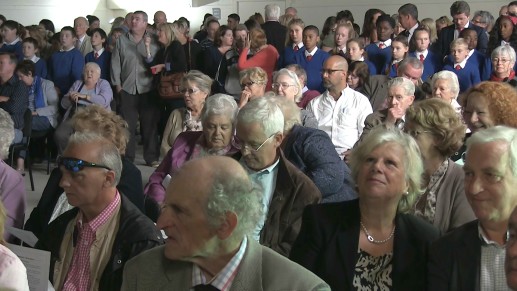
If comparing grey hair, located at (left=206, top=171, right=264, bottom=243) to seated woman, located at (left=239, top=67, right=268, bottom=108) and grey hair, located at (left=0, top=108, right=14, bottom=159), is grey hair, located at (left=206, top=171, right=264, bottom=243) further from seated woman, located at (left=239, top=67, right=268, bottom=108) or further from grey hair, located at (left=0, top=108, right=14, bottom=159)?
seated woman, located at (left=239, top=67, right=268, bottom=108)

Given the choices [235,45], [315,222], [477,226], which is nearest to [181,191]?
[315,222]

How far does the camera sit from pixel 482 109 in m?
3.92

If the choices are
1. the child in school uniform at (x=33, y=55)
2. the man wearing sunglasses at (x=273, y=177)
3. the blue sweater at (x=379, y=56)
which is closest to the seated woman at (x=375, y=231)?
the man wearing sunglasses at (x=273, y=177)

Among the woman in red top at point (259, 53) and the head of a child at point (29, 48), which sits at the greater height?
the woman in red top at point (259, 53)

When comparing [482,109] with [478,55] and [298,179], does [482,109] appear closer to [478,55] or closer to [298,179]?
[298,179]

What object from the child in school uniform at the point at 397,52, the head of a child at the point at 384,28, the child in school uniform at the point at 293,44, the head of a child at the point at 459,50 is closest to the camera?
the head of a child at the point at 459,50

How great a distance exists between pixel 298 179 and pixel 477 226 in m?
1.00

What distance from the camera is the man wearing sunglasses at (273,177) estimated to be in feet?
11.1

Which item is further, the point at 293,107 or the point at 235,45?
the point at 235,45

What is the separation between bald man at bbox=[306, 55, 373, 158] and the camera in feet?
20.8

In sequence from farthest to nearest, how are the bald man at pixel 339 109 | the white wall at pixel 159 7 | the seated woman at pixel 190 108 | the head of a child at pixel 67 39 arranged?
the white wall at pixel 159 7
the head of a child at pixel 67 39
the bald man at pixel 339 109
the seated woman at pixel 190 108

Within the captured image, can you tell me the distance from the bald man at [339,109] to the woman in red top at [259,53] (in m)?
1.55

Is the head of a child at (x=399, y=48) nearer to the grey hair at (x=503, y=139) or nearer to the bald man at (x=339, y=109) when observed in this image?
the bald man at (x=339, y=109)

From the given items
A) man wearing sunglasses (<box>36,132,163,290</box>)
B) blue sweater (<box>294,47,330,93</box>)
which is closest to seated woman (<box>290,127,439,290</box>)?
man wearing sunglasses (<box>36,132,163,290</box>)
